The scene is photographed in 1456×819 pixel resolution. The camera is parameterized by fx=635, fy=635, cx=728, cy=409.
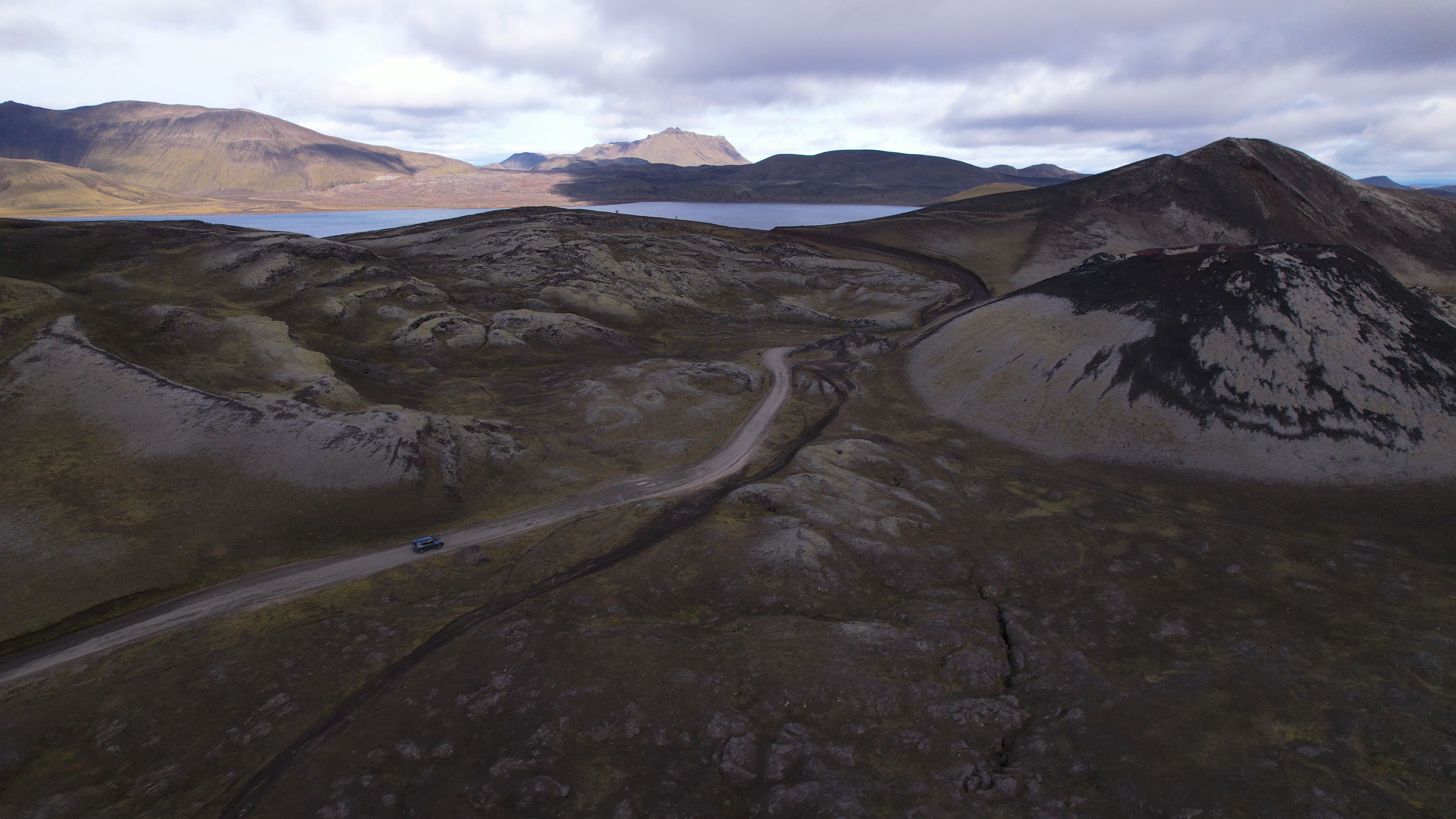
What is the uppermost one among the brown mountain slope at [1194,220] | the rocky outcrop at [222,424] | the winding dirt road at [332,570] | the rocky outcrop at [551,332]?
the brown mountain slope at [1194,220]

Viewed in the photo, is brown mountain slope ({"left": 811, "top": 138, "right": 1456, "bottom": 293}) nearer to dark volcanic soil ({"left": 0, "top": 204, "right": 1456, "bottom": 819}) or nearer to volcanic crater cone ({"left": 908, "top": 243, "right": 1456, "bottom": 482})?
volcanic crater cone ({"left": 908, "top": 243, "right": 1456, "bottom": 482})

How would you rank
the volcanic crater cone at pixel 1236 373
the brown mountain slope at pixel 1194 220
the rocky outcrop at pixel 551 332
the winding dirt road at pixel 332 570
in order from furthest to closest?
the brown mountain slope at pixel 1194 220, the rocky outcrop at pixel 551 332, the volcanic crater cone at pixel 1236 373, the winding dirt road at pixel 332 570

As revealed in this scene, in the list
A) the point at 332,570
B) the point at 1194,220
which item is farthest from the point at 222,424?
the point at 1194,220

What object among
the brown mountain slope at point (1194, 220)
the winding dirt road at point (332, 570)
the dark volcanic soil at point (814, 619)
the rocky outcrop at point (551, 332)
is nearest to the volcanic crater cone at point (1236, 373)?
the dark volcanic soil at point (814, 619)

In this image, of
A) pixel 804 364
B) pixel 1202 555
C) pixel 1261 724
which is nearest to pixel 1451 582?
pixel 1202 555

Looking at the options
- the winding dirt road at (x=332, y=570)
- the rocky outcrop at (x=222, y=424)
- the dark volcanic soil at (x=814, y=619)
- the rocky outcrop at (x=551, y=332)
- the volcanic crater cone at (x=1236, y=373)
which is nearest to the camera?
the dark volcanic soil at (x=814, y=619)

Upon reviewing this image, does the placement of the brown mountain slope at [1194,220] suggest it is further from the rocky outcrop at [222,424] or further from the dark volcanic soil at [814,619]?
the rocky outcrop at [222,424]
